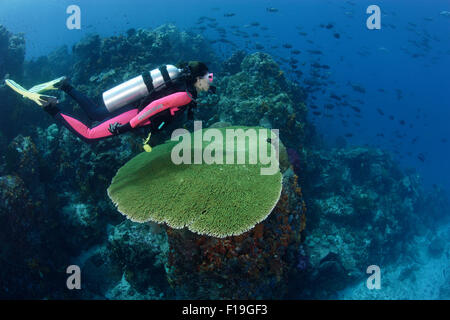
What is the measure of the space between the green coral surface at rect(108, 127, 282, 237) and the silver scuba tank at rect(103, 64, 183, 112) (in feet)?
4.32

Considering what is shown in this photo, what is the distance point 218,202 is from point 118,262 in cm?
435

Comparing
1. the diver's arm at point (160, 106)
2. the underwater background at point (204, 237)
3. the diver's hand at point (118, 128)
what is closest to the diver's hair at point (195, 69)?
the diver's arm at point (160, 106)

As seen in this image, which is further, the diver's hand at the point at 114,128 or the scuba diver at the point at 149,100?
the diver's hand at the point at 114,128

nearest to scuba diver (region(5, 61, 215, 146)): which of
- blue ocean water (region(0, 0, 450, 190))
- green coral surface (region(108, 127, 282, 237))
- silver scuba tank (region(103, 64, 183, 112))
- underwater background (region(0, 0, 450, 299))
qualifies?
silver scuba tank (region(103, 64, 183, 112))

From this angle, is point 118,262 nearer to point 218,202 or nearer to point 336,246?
point 218,202

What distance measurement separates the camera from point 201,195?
12.0ft

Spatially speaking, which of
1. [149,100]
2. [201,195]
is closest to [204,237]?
[201,195]

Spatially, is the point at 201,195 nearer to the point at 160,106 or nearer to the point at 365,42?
the point at 160,106

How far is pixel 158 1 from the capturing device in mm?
109938

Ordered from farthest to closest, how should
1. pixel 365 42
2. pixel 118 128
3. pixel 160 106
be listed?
pixel 365 42
pixel 118 128
pixel 160 106

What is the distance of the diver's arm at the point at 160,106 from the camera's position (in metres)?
3.64

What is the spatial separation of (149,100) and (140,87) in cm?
31

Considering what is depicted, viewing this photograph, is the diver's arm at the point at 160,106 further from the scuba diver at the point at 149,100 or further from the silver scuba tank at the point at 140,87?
the silver scuba tank at the point at 140,87
